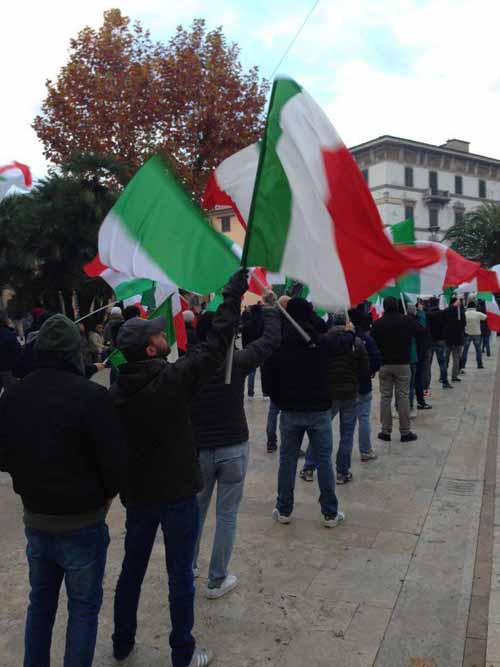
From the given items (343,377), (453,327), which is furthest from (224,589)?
(453,327)

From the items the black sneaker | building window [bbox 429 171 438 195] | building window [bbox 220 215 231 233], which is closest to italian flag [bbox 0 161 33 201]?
the black sneaker

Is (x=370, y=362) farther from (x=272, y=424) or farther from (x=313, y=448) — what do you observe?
(x=313, y=448)

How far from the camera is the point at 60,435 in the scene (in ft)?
8.21

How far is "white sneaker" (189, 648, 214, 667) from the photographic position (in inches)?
122

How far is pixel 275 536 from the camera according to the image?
4.80 meters

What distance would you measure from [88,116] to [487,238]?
107ft

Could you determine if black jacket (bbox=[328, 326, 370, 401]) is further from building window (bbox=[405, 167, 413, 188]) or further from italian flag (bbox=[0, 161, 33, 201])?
building window (bbox=[405, 167, 413, 188])

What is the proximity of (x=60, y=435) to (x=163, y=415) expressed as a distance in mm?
550

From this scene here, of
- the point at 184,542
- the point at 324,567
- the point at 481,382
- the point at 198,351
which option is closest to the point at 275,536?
the point at 324,567

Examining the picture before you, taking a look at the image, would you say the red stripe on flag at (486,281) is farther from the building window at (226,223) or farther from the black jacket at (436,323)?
the building window at (226,223)

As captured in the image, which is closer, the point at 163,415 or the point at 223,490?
the point at 163,415

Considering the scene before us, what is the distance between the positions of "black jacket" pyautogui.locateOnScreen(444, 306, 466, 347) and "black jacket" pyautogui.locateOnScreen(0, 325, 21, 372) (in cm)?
796

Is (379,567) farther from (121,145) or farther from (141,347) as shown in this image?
(121,145)

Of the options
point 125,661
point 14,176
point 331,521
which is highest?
point 14,176
